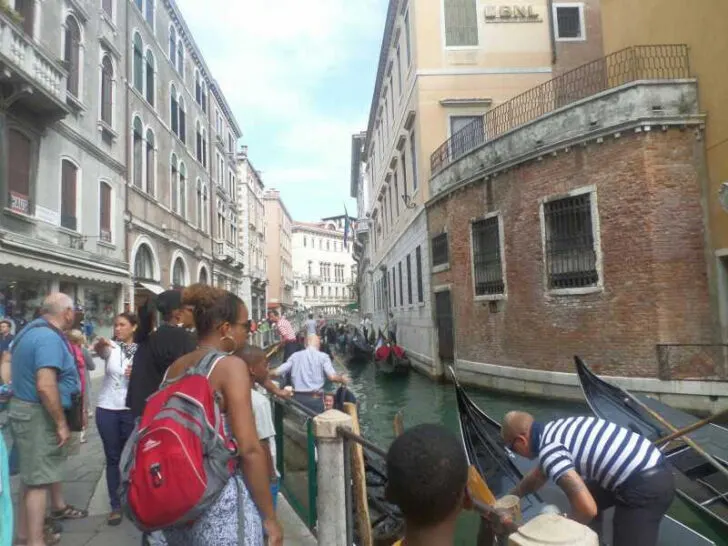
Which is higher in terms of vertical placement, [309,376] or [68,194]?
[68,194]

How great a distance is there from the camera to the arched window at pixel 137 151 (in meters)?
14.6

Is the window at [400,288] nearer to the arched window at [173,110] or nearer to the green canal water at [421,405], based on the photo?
the green canal water at [421,405]

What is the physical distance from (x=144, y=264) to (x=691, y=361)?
1334 cm

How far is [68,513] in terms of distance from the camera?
11.0 ft

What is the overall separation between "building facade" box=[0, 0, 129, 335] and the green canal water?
6158 millimetres

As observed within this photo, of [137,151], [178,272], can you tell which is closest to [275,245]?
[178,272]

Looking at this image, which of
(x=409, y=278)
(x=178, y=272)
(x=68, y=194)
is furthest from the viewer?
(x=178, y=272)

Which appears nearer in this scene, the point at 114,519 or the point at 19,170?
the point at 114,519

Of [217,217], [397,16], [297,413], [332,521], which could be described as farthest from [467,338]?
[217,217]

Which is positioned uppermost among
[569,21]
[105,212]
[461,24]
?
[569,21]

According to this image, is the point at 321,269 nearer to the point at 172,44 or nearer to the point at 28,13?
the point at 172,44

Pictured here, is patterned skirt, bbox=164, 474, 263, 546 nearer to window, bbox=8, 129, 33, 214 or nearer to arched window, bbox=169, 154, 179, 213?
window, bbox=8, 129, 33, 214

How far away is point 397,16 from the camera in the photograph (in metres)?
15.9

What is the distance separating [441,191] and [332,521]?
994cm
